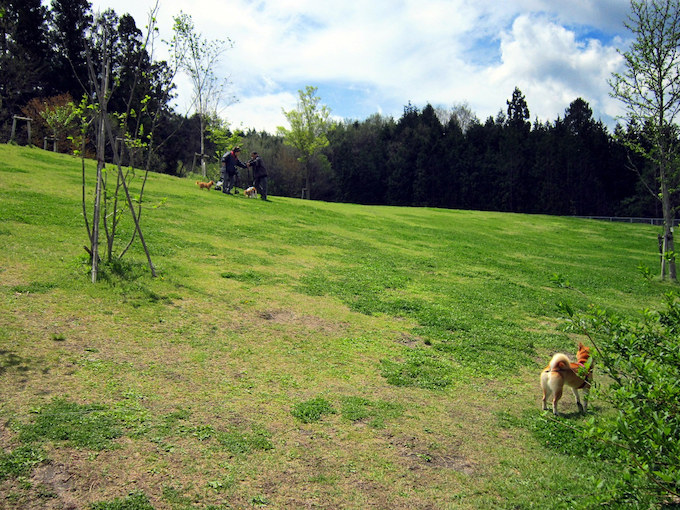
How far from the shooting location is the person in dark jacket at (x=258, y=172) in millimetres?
24391

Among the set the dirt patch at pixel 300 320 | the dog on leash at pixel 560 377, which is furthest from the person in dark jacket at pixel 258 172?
the dog on leash at pixel 560 377

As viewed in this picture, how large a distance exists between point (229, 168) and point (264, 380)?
19.9 metres

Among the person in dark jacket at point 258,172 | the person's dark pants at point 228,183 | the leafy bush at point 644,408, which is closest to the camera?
the leafy bush at point 644,408

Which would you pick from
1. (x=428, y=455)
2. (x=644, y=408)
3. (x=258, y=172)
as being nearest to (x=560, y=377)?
(x=428, y=455)

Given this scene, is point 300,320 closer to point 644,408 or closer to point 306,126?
point 644,408

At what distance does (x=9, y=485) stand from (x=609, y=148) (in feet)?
226

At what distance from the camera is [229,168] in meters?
24.7

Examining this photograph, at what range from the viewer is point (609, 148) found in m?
60.4

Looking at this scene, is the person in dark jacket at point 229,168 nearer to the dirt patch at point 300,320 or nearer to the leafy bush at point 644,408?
the dirt patch at point 300,320

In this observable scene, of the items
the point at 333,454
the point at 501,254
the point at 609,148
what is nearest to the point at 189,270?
the point at 333,454

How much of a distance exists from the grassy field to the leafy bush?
54 centimetres

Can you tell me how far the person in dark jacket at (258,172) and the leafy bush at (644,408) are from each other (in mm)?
22021

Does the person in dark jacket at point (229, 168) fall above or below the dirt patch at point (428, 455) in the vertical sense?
above

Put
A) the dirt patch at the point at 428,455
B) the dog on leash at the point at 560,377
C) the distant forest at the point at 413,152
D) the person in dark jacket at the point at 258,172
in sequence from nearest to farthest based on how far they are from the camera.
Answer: the dirt patch at the point at 428,455 → the dog on leash at the point at 560,377 → the person in dark jacket at the point at 258,172 → the distant forest at the point at 413,152
